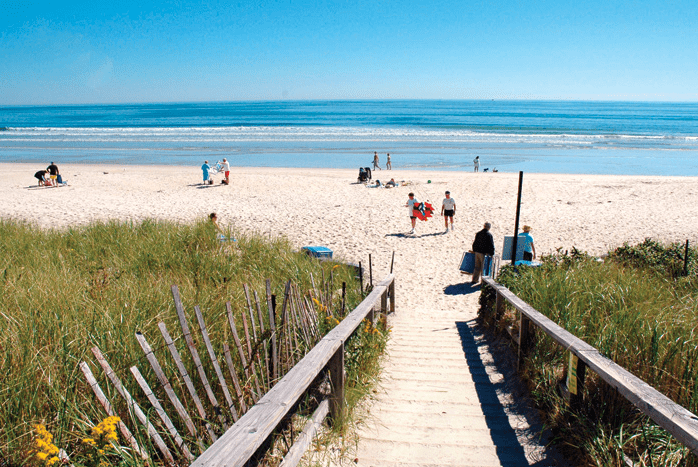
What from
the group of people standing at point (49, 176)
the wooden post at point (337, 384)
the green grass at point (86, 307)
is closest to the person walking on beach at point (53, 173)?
the group of people standing at point (49, 176)

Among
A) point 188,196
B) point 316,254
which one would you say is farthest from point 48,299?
point 188,196

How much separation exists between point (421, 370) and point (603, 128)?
72121 mm

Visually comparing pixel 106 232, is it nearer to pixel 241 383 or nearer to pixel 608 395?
pixel 241 383

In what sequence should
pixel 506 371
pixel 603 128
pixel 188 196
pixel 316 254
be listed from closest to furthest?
pixel 506 371 → pixel 316 254 → pixel 188 196 → pixel 603 128

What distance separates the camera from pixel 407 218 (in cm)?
1739

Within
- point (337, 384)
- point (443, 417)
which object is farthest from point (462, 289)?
point (337, 384)

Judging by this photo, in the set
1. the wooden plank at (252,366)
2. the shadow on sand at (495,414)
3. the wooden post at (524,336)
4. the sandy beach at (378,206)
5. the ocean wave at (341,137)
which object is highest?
the ocean wave at (341,137)

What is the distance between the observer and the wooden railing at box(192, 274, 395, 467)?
1904mm

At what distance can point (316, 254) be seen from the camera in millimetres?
10039

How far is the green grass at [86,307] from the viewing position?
247 centimetres

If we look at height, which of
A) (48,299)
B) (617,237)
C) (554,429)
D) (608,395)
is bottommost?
(617,237)

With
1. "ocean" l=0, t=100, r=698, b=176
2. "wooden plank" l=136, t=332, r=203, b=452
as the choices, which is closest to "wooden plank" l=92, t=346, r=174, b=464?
"wooden plank" l=136, t=332, r=203, b=452

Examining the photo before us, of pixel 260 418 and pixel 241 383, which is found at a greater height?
pixel 260 418

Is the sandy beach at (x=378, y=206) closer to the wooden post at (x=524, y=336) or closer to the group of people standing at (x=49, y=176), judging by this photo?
the group of people standing at (x=49, y=176)
